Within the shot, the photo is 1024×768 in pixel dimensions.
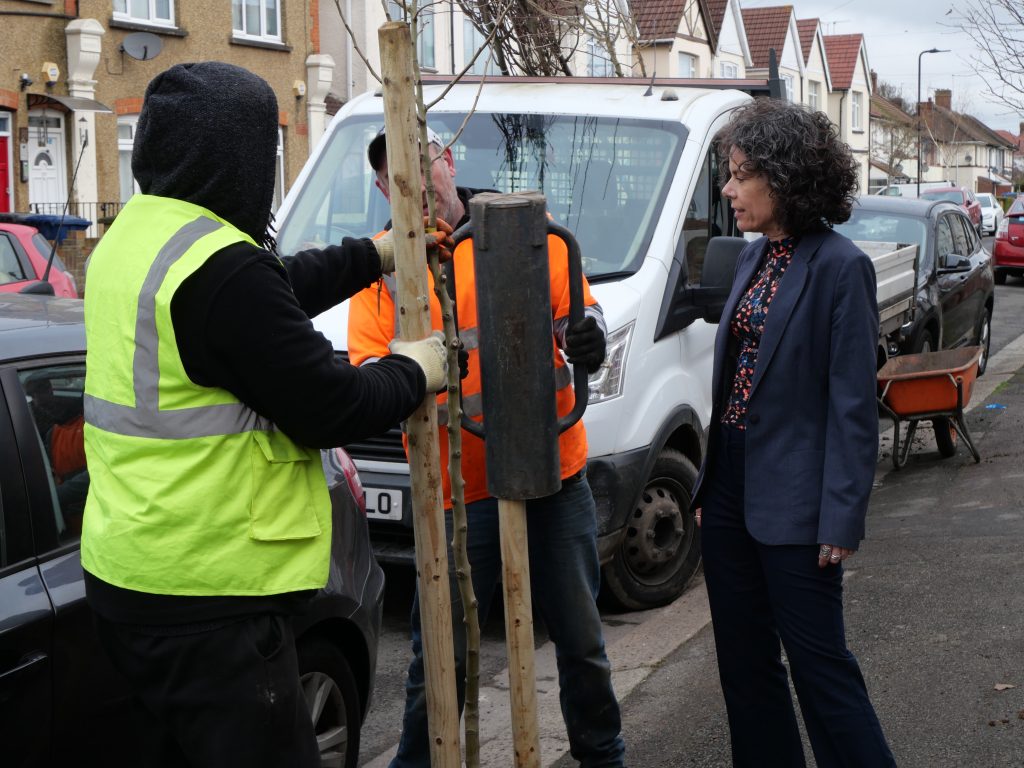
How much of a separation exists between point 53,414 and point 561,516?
132 centimetres

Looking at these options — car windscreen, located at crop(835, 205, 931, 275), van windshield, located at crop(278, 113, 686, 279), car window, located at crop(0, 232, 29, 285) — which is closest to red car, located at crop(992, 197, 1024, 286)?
car windscreen, located at crop(835, 205, 931, 275)

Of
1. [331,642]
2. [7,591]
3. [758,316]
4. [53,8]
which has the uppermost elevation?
[53,8]

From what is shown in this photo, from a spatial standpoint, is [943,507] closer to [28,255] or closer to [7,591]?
[7,591]

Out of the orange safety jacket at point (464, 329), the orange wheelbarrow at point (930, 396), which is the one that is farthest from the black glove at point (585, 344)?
the orange wheelbarrow at point (930, 396)

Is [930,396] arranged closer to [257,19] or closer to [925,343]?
[925,343]

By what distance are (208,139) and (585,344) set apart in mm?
1130

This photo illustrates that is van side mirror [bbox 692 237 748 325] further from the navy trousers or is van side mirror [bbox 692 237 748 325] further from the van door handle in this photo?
the van door handle

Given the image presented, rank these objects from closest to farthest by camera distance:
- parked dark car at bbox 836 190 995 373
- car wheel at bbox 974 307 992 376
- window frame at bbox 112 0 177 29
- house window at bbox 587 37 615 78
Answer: parked dark car at bbox 836 190 995 373
house window at bbox 587 37 615 78
car wheel at bbox 974 307 992 376
window frame at bbox 112 0 177 29

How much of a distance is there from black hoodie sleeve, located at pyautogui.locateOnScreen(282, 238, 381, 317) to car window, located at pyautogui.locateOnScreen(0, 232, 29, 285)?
820 cm

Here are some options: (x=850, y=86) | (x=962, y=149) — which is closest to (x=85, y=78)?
(x=850, y=86)

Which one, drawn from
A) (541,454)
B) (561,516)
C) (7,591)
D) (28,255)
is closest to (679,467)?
(561,516)

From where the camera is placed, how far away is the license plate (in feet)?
17.2

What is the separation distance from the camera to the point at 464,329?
3486 millimetres

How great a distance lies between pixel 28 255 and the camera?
10641 millimetres
